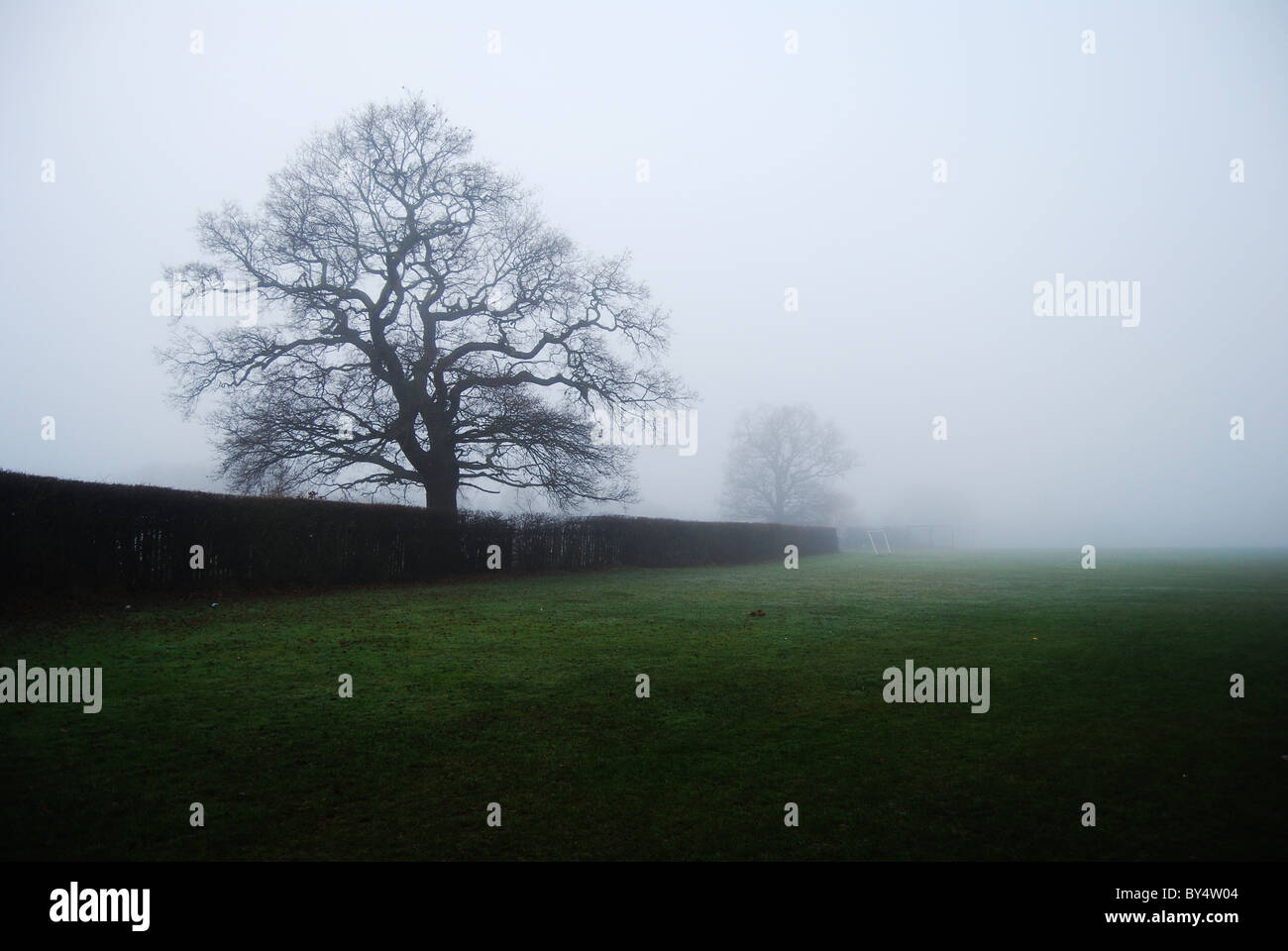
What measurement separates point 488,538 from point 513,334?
7.82m

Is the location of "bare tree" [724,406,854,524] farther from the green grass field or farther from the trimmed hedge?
the green grass field

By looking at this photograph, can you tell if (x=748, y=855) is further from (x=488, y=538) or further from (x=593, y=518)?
(x=593, y=518)

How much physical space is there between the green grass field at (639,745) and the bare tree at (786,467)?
5387 cm

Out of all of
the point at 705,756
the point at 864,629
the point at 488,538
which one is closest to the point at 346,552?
the point at 488,538

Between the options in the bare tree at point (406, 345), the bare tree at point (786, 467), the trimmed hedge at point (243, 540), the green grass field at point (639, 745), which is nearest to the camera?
the green grass field at point (639, 745)

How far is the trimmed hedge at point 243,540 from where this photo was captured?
38.0 ft

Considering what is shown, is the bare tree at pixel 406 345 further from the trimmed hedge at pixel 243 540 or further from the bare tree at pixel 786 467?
the bare tree at pixel 786 467

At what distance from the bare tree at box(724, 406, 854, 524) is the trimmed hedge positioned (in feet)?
130

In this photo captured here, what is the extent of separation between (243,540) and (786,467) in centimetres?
5470

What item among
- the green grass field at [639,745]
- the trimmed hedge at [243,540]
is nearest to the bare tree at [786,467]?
the trimmed hedge at [243,540]

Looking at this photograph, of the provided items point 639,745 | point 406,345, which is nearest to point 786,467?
point 406,345

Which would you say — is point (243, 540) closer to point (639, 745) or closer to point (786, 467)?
point (639, 745)
